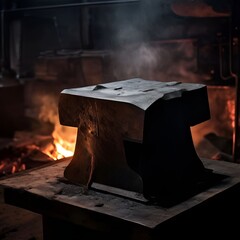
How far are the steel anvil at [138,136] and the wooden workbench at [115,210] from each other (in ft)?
0.50

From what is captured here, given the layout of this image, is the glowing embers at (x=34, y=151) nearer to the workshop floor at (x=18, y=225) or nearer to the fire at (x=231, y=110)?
the workshop floor at (x=18, y=225)

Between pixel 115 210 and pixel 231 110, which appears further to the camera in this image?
pixel 231 110

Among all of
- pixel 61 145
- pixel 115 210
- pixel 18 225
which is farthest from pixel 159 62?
pixel 115 210

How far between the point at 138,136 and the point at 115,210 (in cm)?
51

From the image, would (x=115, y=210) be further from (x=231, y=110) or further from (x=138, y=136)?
(x=231, y=110)

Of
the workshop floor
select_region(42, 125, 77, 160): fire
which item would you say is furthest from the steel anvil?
select_region(42, 125, 77, 160): fire

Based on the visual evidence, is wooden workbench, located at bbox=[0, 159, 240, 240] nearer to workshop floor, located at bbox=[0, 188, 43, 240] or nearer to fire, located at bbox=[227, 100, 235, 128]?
workshop floor, located at bbox=[0, 188, 43, 240]

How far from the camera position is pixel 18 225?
199 inches

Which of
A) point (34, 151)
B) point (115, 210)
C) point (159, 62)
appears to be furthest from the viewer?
point (159, 62)

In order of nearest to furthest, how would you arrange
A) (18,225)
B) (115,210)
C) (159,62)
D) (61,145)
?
(115,210)
(18,225)
(61,145)
(159,62)

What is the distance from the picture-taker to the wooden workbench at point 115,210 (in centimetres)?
317

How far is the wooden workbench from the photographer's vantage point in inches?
125

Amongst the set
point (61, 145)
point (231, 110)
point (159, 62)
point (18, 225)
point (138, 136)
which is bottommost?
point (18, 225)

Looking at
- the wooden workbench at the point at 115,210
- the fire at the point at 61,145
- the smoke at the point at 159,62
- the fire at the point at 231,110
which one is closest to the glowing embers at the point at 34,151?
the fire at the point at 61,145
